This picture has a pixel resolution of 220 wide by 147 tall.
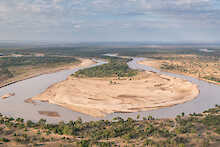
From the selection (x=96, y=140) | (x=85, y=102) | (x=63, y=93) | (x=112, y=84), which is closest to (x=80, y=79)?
(x=112, y=84)

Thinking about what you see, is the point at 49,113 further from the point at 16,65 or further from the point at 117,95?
the point at 16,65

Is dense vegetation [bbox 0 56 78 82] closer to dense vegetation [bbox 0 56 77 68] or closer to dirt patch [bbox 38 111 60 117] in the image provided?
dense vegetation [bbox 0 56 77 68]

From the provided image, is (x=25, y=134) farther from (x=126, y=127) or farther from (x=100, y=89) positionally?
(x=100, y=89)

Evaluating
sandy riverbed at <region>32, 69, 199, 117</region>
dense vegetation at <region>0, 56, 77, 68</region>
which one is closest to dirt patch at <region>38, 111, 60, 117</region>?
sandy riverbed at <region>32, 69, 199, 117</region>

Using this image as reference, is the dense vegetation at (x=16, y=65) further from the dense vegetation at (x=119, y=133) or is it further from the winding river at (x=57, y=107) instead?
the dense vegetation at (x=119, y=133)

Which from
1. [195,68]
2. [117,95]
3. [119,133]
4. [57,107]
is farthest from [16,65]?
[195,68]

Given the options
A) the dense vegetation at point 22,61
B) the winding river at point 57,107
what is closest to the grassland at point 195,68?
the winding river at point 57,107
